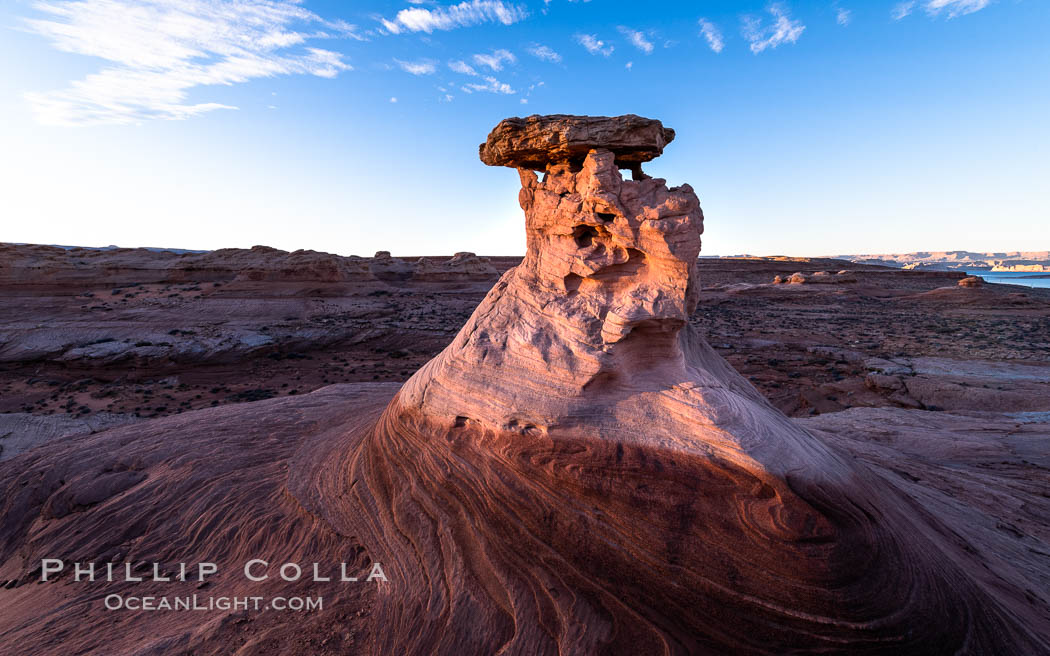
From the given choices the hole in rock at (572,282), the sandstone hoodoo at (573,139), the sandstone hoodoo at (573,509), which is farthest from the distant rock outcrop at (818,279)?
the hole in rock at (572,282)

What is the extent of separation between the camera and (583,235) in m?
4.79

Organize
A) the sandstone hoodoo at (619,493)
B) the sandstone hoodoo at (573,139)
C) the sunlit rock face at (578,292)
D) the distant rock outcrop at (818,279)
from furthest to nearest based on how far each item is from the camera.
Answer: the distant rock outcrop at (818,279)
the sandstone hoodoo at (573,139)
the sunlit rock face at (578,292)
the sandstone hoodoo at (619,493)

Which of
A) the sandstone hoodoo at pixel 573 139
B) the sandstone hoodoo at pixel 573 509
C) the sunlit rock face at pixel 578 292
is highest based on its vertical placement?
the sandstone hoodoo at pixel 573 139

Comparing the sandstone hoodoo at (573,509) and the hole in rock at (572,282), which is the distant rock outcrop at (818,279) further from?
the hole in rock at (572,282)

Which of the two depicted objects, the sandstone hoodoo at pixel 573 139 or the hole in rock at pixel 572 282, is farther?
the hole in rock at pixel 572 282

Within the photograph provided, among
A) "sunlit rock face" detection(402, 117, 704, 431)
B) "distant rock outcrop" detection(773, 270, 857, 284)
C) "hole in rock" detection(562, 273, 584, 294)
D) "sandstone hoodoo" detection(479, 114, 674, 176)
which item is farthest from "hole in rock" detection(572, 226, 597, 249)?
"distant rock outcrop" detection(773, 270, 857, 284)

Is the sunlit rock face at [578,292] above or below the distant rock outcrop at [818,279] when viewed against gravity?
above

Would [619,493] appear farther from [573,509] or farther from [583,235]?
[583,235]

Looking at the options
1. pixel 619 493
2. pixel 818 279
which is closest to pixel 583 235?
pixel 619 493

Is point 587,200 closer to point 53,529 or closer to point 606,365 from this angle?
point 606,365

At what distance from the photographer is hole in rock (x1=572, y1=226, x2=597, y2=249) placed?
185 inches

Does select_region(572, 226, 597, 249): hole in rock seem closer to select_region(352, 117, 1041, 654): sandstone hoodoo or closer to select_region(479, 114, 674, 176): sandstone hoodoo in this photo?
select_region(352, 117, 1041, 654): sandstone hoodoo

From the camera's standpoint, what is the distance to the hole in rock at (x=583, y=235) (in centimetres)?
470

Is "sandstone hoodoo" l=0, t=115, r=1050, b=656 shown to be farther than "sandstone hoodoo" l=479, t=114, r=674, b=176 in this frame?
No
